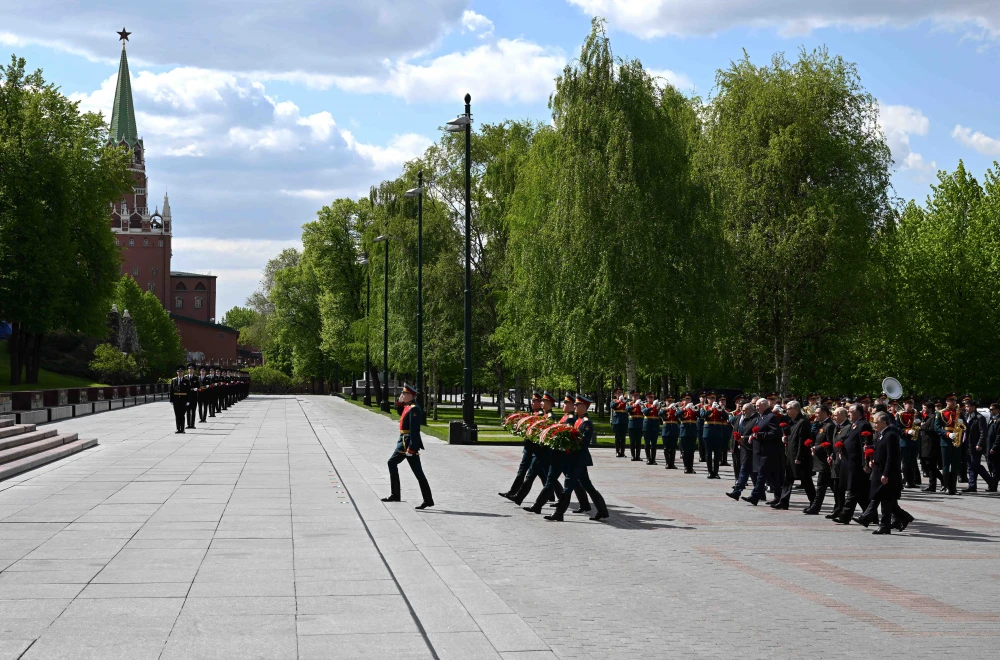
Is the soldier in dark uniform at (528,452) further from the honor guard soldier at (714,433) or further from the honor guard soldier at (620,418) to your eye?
the honor guard soldier at (620,418)

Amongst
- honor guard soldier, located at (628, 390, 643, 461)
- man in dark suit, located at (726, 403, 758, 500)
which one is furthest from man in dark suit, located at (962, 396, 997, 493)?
honor guard soldier, located at (628, 390, 643, 461)

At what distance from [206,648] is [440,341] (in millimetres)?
43230

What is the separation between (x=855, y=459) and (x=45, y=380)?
69550mm

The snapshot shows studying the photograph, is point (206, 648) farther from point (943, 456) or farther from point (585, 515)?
point (943, 456)

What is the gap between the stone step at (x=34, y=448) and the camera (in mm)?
21094

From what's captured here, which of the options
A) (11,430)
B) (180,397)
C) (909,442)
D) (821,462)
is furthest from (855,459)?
(180,397)

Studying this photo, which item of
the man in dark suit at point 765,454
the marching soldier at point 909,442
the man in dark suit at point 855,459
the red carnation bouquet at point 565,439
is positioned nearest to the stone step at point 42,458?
the red carnation bouquet at point 565,439

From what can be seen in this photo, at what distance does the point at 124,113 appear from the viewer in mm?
162500

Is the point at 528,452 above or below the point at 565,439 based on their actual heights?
below

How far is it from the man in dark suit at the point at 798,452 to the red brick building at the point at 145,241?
139117mm

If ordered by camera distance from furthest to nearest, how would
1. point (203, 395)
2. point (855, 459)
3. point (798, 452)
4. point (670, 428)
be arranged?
point (203, 395), point (670, 428), point (798, 452), point (855, 459)

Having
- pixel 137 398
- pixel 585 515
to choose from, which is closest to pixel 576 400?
pixel 585 515

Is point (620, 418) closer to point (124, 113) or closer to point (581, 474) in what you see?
point (581, 474)

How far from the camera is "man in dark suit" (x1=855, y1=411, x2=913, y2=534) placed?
47.7 ft
